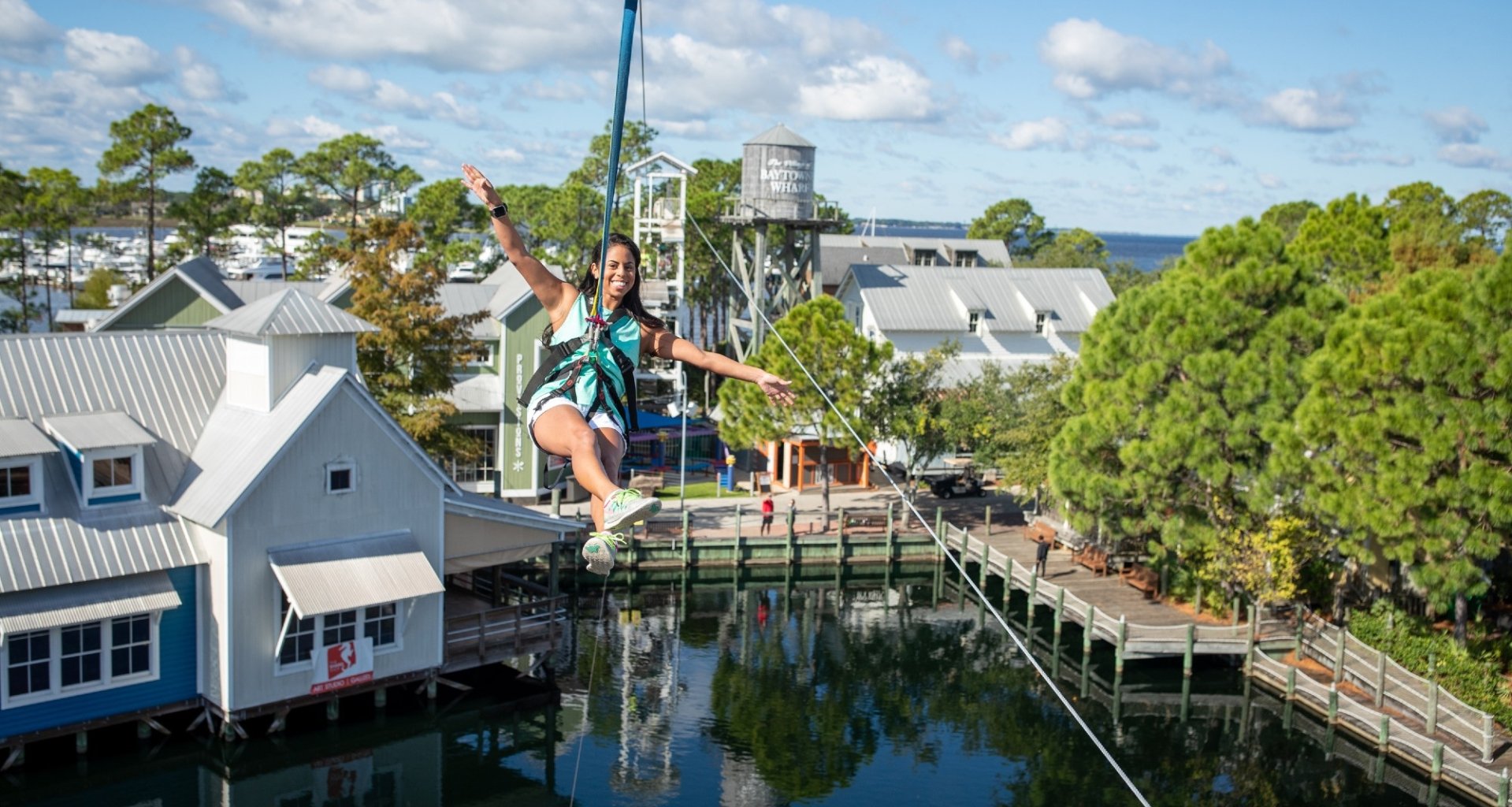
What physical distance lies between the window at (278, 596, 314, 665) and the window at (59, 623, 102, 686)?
3608 millimetres

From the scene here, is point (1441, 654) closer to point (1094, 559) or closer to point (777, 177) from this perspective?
point (1094, 559)

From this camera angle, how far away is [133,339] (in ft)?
102

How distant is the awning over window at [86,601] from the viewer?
87.0ft

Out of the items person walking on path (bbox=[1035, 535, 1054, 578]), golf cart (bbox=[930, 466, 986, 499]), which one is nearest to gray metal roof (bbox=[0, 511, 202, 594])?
person walking on path (bbox=[1035, 535, 1054, 578])

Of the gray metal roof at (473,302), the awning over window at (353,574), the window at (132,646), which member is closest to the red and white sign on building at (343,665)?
the awning over window at (353,574)

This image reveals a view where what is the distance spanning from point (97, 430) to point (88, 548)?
245 cm

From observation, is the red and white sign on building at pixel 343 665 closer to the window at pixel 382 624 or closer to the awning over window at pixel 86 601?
A: the window at pixel 382 624

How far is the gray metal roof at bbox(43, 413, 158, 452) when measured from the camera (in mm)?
27750

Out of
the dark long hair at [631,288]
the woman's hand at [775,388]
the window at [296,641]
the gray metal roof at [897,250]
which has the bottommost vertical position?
the window at [296,641]

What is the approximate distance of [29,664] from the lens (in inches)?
1072

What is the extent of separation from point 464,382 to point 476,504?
55.6 ft

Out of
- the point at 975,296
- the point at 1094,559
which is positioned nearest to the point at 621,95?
the point at 1094,559

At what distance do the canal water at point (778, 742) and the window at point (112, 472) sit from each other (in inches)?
226

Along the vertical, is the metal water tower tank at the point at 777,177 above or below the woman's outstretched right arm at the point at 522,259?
above
